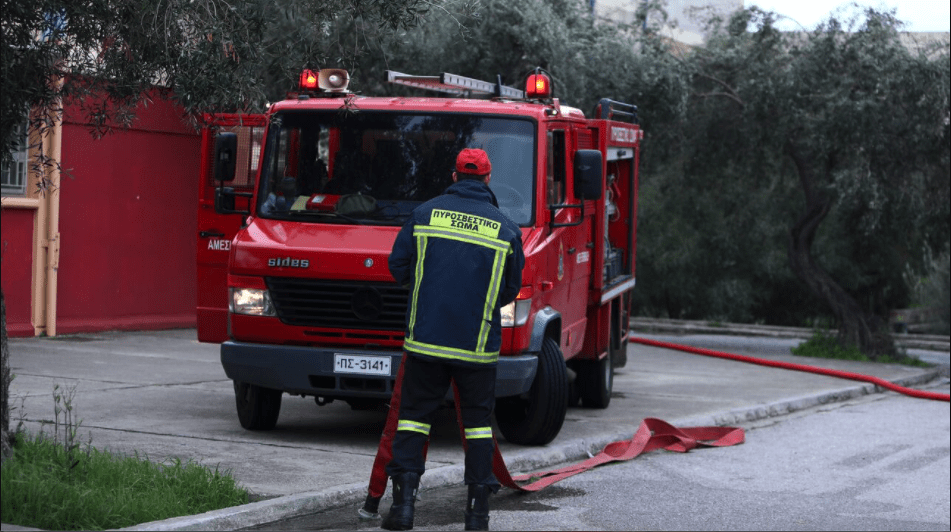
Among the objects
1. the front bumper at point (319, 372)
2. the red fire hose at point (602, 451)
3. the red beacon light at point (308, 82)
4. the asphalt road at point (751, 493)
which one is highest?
the red beacon light at point (308, 82)

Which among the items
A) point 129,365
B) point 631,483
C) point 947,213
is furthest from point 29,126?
point 947,213

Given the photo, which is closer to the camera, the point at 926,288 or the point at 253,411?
the point at 253,411

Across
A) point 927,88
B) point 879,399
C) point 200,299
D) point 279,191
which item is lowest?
point 879,399

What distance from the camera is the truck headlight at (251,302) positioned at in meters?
9.41

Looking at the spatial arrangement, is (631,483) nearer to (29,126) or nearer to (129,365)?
(29,126)

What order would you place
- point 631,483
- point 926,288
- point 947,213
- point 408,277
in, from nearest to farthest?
point 408,277 → point 631,483 → point 947,213 → point 926,288

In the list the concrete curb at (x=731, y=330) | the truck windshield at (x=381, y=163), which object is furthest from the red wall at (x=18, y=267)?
the concrete curb at (x=731, y=330)

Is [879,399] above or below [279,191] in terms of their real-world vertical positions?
below

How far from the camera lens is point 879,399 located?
16.0 meters

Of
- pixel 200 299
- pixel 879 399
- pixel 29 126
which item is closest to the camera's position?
pixel 29 126

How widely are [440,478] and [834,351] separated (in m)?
14.6

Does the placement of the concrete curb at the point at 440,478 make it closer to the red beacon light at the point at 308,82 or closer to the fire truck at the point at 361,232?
the fire truck at the point at 361,232

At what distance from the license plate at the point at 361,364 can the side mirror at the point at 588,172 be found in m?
1.96

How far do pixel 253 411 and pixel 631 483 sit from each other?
2.79 meters
